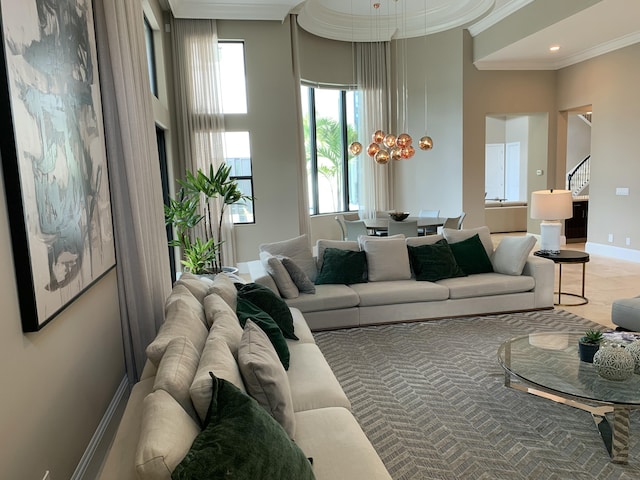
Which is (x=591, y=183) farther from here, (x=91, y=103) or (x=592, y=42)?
(x=91, y=103)

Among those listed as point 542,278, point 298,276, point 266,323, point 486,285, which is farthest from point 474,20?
point 266,323

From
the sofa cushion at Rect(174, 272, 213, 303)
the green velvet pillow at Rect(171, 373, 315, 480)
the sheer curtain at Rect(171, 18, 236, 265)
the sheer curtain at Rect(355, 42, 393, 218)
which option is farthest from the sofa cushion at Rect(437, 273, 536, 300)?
the sheer curtain at Rect(355, 42, 393, 218)

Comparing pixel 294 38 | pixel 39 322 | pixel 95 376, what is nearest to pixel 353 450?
pixel 39 322

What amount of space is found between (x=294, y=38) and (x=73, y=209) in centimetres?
687

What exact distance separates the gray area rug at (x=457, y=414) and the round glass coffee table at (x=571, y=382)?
0.28ft

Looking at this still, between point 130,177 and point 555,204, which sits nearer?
point 130,177

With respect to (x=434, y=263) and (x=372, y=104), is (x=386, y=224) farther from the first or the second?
(x=372, y=104)

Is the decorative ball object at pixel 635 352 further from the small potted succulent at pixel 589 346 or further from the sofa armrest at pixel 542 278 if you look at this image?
the sofa armrest at pixel 542 278

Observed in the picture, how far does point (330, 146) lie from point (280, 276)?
5.77m

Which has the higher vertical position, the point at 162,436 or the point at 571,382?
the point at 162,436

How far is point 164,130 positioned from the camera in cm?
699

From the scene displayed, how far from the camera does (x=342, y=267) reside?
4773 millimetres

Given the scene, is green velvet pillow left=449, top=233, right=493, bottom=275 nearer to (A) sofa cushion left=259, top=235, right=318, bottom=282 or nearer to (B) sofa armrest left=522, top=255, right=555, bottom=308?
(B) sofa armrest left=522, top=255, right=555, bottom=308

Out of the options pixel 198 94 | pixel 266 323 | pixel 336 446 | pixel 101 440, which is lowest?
pixel 101 440
